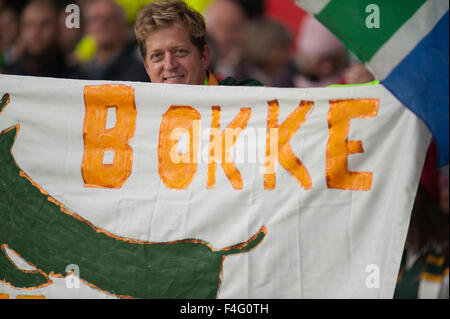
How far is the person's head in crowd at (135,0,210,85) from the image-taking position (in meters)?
3.59

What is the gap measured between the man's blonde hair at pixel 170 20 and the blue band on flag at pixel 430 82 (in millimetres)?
1003

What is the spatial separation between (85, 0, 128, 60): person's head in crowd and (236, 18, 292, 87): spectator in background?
0.97m

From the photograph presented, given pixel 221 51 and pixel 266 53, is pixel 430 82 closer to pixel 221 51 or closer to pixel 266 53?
pixel 266 53

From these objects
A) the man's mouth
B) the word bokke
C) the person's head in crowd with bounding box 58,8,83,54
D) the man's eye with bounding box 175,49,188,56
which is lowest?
the word bokke

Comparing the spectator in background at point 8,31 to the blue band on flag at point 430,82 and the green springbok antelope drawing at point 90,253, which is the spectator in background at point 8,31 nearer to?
the green springbok antelope drawing at point 90,253

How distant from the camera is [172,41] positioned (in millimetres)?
3594

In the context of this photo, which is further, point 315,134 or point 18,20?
point 18,20

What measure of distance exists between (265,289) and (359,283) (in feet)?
1.35

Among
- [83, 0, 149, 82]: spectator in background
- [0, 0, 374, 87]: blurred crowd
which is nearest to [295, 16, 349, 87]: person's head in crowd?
[0, 0, 374, 87]: blurred crowd

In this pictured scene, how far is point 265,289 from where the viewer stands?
325cm

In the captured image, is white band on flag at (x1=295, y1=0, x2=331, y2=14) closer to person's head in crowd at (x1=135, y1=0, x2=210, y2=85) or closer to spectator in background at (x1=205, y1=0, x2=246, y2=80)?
person's head in crowd at (x1=135, y1=0, x2=210, y2=85)

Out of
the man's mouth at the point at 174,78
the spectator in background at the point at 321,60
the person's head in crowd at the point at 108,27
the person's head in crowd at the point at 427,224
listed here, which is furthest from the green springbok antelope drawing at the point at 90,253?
the spectator in background at the point at 321,60
